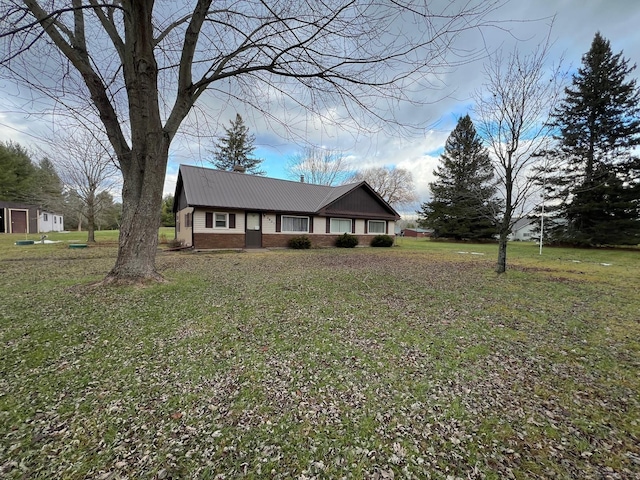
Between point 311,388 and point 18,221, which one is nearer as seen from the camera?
point 311,388

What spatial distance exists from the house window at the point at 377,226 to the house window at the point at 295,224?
18.7ft

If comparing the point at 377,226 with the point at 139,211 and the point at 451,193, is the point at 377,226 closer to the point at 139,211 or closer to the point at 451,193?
the point at 451,193

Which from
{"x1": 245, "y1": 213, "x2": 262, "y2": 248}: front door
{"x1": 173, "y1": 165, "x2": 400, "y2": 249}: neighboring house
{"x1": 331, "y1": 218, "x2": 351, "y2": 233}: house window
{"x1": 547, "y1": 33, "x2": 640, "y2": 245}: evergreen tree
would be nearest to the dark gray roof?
{"x1": 173, "y1": 165, "x2": 400, "y2": 249}: neighboring house

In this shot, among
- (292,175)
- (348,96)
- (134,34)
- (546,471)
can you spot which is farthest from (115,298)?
(292,175)

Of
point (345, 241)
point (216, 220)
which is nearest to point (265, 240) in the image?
point (216, 220)

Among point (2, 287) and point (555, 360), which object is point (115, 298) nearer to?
point (2, 287)

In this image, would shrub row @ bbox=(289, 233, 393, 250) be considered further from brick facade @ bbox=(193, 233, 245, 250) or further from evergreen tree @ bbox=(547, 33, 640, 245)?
evergreen tree @ bbox=(547, 33, 640, 245)

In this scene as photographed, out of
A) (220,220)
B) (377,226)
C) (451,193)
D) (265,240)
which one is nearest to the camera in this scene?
(220,220)

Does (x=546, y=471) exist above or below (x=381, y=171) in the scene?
below

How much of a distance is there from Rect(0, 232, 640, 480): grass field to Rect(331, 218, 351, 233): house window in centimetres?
1468

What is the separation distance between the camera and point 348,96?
168 inches

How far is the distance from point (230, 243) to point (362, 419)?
1495cm

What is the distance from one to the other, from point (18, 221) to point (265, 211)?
32.4 m

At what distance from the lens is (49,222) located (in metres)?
37.1
